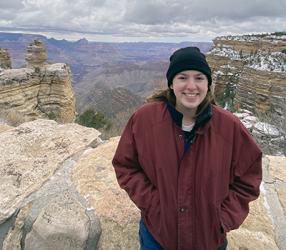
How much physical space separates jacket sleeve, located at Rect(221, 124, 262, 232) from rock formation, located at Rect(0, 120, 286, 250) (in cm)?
48

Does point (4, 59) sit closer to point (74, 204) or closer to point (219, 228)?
point (74, 204)

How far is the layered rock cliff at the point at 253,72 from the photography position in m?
21.2

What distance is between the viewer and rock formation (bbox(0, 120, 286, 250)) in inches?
89.5

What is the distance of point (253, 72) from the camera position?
76.8 ft

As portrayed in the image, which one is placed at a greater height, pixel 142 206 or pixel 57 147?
pixel 142 206

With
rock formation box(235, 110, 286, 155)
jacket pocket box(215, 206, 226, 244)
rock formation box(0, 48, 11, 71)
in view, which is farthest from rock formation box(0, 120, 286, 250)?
rock formation box(0, 48, 11, 71)

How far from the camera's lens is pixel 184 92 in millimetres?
1883

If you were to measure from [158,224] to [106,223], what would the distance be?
550 mm

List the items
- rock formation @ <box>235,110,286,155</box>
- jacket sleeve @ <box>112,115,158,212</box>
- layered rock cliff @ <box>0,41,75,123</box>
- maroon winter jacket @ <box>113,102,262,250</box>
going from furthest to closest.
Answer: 1. layered rock cliff @ <box>0,41,75,123</box>
2. rock formation @ <box>235,110,286,155</box>
3. jacket sleeve @ <box>112,115,158,212</box>
4. maroon winter jacket @ <box>113,102,262,250</box>

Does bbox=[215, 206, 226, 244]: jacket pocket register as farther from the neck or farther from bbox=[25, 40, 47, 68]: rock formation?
bbox=[25, 40, 47, 68]: rock formation

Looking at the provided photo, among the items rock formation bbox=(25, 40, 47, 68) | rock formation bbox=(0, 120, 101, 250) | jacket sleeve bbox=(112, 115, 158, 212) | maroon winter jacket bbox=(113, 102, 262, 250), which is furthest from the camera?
rock formation bbox=(25, 40, 47, 68)

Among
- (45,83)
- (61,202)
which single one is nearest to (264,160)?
(61,202)

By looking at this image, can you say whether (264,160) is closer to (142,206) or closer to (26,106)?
(142,206)

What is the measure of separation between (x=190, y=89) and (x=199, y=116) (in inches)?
5.9
